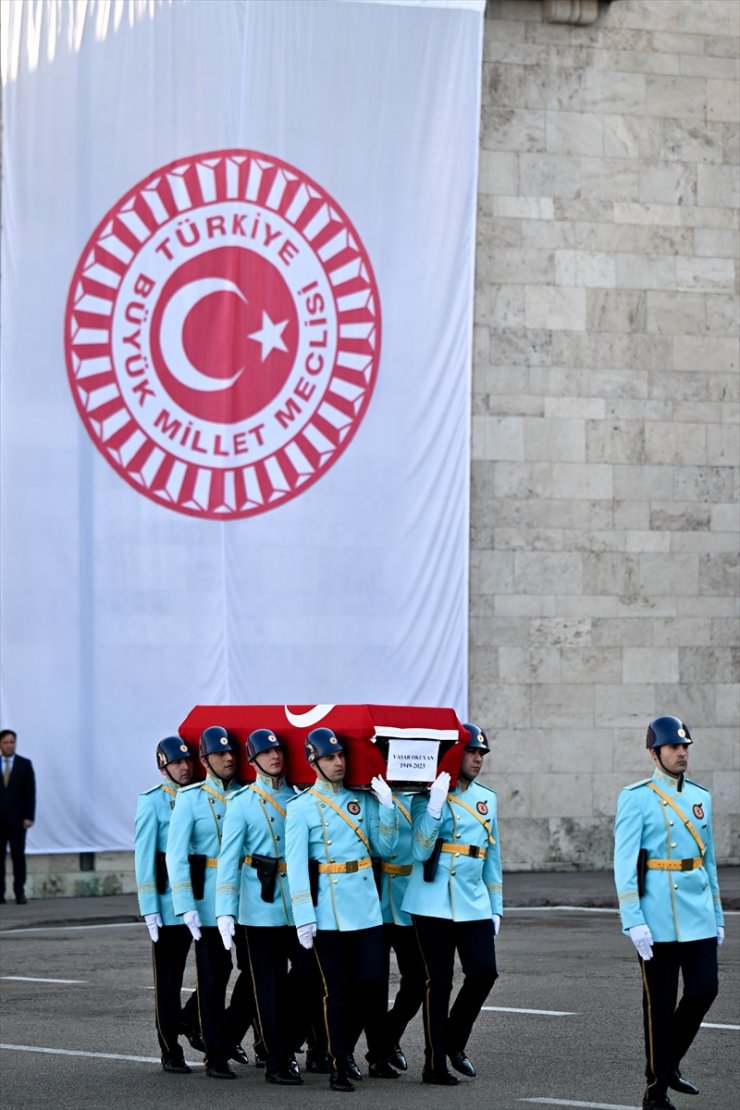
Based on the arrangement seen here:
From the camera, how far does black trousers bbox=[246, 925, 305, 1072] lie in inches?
361

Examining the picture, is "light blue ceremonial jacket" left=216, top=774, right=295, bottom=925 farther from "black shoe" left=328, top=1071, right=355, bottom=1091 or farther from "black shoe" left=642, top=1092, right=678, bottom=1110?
"black shoe" left=642, top=1092, right=678, bottom=1110

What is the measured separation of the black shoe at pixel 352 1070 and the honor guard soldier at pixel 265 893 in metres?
0.26

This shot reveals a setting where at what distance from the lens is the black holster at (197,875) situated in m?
9.68

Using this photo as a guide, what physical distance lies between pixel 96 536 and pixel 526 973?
25.0 feet

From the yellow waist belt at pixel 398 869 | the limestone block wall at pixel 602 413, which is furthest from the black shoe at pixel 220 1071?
the limestone block wall at pixel 602 413

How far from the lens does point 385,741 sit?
361 inches

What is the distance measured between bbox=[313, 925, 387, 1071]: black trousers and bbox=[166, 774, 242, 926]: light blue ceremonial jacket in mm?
799

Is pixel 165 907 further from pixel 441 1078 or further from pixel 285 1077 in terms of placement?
pixel 441 1078

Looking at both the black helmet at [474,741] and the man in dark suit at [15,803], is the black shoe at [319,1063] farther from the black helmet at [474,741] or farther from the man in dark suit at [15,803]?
the man in dark suit at [15,803]

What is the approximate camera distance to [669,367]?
2178cm

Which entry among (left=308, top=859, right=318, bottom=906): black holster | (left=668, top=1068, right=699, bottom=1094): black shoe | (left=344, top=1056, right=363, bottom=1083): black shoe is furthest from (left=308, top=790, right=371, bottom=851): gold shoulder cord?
(left=668, top=1068, right=699, bottom=1094): black shoe

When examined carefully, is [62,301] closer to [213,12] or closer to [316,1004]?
[213,12]

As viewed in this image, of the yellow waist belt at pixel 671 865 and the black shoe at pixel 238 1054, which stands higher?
the yellow waist belt at pixel 671 865

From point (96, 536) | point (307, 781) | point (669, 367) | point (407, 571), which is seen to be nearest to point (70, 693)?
point (96, 536)
